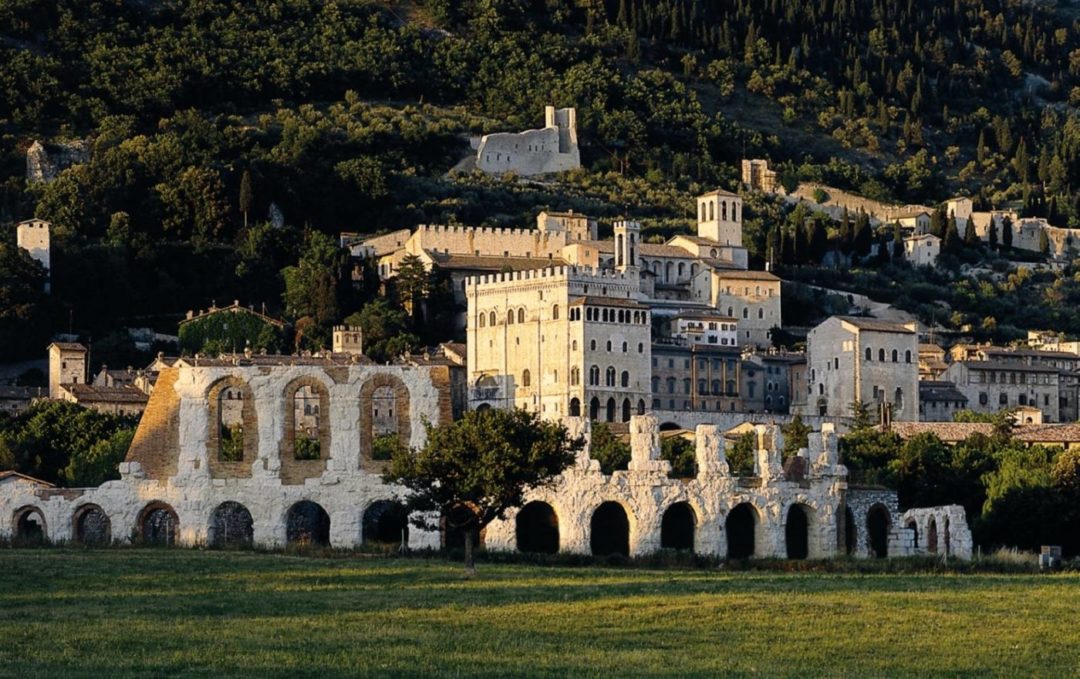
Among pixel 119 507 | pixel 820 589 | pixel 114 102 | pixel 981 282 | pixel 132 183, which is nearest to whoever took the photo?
pixel 820 589

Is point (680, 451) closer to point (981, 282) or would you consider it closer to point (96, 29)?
point (981, 282)

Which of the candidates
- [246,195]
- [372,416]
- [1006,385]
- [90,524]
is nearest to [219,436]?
[372,416]

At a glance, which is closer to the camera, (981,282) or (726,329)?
(726,329)

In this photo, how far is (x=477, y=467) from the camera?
183ft

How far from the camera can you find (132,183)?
131250mm

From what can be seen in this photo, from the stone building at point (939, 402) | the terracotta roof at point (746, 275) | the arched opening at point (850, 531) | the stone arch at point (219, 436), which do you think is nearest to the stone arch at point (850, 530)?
the arched opening at point (850, 531)

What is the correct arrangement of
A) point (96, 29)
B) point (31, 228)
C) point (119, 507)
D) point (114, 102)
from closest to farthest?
point (119, 507) < point (31, 228) < point (114, 102) < point (96, 29)

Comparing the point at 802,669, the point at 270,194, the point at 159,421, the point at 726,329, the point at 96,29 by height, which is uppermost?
the point at 96,29

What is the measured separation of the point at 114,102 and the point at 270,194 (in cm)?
2316

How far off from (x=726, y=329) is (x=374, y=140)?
118ft

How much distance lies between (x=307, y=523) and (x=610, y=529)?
838 cm

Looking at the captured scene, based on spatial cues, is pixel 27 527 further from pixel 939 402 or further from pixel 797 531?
pixel 939 402

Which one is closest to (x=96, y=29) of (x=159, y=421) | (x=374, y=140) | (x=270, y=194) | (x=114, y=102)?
(x=114, y=102)

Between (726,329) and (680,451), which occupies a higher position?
(726,329)
